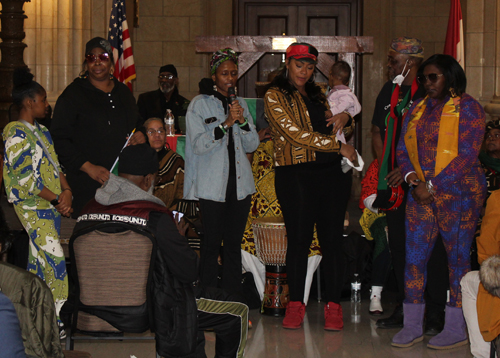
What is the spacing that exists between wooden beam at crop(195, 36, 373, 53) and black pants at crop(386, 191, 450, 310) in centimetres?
257

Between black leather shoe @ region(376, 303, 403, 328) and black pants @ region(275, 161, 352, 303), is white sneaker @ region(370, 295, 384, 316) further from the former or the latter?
black pants @ region(275, 161, 352, 303)

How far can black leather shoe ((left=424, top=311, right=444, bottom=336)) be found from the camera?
4.30 meters

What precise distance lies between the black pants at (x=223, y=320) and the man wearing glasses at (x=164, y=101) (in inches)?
146

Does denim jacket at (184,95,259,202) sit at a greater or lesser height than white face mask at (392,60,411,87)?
lesser

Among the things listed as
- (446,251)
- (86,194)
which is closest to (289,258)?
(446,251)

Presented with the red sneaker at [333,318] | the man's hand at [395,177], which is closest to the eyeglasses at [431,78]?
the man's hand at [395,177]

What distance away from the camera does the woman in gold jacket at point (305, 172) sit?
4.24m

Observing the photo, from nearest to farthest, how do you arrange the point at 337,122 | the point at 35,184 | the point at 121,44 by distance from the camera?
the point at 35,184 < the point at 337,122 < the point at 121,44

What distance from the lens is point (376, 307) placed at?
4914mm

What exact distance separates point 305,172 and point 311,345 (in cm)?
111

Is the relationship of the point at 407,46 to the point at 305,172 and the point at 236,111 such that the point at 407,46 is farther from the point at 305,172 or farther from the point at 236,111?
the point at 236,111

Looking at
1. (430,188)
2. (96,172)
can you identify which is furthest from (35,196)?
(430,188)

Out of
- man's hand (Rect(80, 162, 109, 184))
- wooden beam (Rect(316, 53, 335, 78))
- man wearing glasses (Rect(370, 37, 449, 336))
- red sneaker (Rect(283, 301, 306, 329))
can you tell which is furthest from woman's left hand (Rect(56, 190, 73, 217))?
wooden beam (Rect(316, 53, 335, 78))

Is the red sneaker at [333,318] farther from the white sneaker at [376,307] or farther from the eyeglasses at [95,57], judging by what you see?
the eyeglasses at [95,57]
